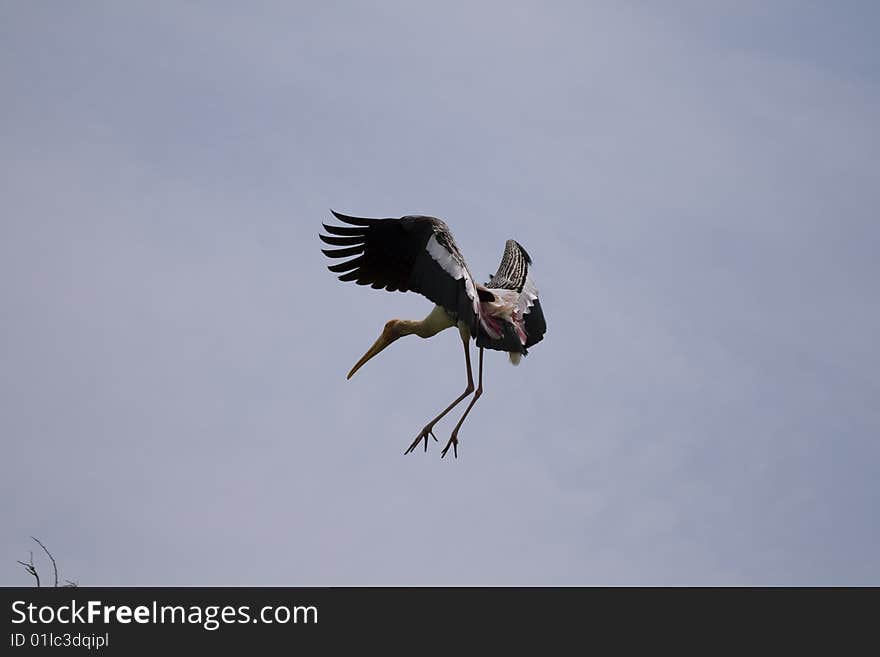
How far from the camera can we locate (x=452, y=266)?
23938mm

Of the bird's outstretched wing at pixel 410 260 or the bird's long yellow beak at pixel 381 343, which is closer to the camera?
the bird's outstretched wing at pixel 410 260

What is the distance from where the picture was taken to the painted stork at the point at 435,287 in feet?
78.4

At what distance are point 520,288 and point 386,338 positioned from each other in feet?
7.70

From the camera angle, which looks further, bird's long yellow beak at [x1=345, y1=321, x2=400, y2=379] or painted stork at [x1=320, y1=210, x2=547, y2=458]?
bird's long yellow beak at [x1=345, y1=321, x2=400, y2=379]

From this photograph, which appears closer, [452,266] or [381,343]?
[452,266]

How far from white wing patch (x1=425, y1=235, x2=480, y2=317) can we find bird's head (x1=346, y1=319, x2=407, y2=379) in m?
2.08

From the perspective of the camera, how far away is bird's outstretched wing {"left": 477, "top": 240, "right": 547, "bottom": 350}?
25.8 metres

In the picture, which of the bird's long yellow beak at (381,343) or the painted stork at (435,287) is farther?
the bird's long yellow beak at (381,343)

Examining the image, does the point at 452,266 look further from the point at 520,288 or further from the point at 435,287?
the point at 520,288

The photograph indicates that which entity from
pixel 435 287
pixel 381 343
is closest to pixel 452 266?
pixel 435 287

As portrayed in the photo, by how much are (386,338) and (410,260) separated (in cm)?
181
